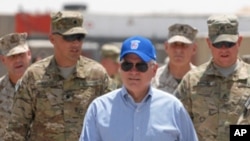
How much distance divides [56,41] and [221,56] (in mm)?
1428

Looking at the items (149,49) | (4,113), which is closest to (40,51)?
(4,113)

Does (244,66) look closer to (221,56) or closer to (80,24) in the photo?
(221,56)


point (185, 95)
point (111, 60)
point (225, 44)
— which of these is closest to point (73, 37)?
point (185, 95)

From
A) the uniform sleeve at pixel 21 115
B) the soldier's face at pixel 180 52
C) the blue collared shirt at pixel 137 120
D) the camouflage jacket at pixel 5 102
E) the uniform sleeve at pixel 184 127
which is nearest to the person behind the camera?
the blue collared shirt at pixel 137 120

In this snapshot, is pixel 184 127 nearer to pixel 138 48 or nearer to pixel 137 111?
pixel 137 111

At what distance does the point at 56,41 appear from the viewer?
9.12m

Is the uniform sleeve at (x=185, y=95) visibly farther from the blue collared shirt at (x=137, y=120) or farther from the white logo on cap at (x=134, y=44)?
the white logo on cap at (x=134, y=44)

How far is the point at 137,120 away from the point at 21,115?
2.22 meters

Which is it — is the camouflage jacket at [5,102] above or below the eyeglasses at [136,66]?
below

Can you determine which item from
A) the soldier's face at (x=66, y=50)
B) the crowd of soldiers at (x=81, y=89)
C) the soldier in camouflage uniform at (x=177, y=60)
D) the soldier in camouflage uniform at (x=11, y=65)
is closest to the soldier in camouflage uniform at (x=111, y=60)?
the soldier in camouflage uniform at (x=177, y=60)

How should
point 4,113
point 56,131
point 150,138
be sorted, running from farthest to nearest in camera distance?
point 4,113 → point 56,131 → point 150,138

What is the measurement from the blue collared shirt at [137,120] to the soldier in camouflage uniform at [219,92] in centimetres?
210

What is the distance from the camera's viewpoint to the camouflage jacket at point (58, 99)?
29.1 ft

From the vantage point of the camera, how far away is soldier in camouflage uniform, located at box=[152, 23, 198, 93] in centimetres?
1077
